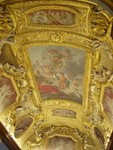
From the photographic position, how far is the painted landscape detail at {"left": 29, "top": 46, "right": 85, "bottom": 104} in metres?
10.7

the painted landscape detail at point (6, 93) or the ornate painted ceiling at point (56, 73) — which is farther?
the painted landscape detail at point (6, 93)

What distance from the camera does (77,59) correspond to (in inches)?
424

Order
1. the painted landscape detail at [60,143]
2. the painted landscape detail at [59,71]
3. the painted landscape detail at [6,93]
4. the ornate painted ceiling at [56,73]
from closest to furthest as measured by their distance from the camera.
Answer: the ornate painted ceiling at [56,73], the painted landscape detail at [59,71], the painted landscape detail at [6,93], the painted landscape detail at [60,143]

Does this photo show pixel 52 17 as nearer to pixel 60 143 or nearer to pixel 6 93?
pixel 6 93

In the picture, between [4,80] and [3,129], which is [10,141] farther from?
[4,80]

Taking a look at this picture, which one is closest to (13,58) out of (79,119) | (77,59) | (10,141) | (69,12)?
(77,59)

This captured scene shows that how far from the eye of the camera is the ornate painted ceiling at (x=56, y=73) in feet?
29.0

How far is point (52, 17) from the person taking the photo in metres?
9.16

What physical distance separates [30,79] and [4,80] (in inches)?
41.6

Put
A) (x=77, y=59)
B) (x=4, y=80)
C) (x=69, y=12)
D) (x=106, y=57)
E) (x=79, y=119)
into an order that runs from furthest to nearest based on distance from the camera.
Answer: (x=79, y=119)
(x=4, y=80)
(x=77, y=59)
(x=106, y=57)
(x=69, y=12)

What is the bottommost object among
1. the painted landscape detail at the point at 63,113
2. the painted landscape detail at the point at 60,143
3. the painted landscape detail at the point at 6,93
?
the painted landscape detail at the point at 60,143

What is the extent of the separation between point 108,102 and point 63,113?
3970mm

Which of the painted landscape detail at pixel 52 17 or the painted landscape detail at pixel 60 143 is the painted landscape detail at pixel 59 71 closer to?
the painted landscape detail at pixel 52 17

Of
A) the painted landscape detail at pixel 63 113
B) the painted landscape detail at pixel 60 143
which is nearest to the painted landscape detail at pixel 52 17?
the painted landscape detail at pixel 63 113
